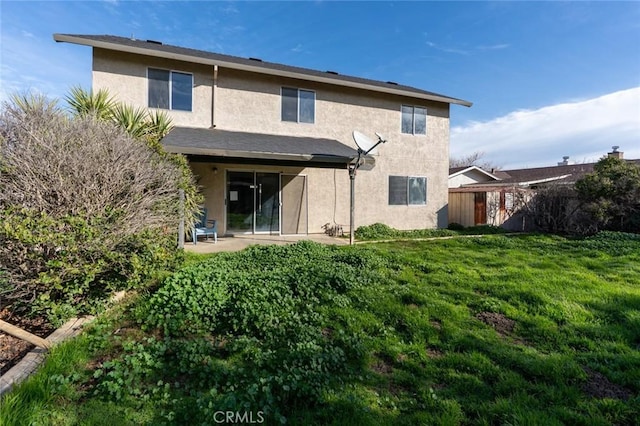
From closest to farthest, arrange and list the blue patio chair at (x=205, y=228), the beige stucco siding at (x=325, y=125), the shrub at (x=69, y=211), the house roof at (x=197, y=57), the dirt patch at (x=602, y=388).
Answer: the dirt patch at (x=602, y=388) → the shrub at (x=69, y=211) → the house roof at (x=197, y=57) → the blue patio chair at (x=205, y=228) → the beige stucco siding at (x=325, y=125)

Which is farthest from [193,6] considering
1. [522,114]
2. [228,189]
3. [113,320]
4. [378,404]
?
[522,114]

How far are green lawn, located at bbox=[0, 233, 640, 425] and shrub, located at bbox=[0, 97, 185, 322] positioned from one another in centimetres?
57

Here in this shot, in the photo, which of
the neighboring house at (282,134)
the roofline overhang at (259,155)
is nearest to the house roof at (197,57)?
the neighboring house at (282,134)

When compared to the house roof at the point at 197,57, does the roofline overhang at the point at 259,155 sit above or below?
below

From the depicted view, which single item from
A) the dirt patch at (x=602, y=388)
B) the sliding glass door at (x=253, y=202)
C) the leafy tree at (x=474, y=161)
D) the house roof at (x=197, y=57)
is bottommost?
the dirt patch at (x=602, y=388)

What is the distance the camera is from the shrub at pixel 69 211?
353 cm

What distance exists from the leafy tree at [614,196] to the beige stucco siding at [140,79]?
46.4 ft

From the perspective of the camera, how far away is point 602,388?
110 inches

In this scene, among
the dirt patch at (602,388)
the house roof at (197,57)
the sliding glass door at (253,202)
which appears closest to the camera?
the dirt patch at (602,388)

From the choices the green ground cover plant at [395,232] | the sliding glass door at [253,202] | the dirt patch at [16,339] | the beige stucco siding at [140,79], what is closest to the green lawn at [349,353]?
the dirt patch at [16,339]

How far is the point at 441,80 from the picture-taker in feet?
56.9

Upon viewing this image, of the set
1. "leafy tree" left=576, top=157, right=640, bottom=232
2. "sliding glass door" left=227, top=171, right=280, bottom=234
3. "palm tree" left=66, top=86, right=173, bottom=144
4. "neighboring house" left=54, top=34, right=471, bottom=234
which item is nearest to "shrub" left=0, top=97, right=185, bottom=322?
"palm tree" left=66, top=86, right=173, bottom=144

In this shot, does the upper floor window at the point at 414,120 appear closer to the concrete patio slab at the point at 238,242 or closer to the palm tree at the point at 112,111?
the concrete patio slab at the point at 238,242

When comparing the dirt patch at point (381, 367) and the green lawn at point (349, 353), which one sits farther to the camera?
the dirt patch at point (381, 367)
